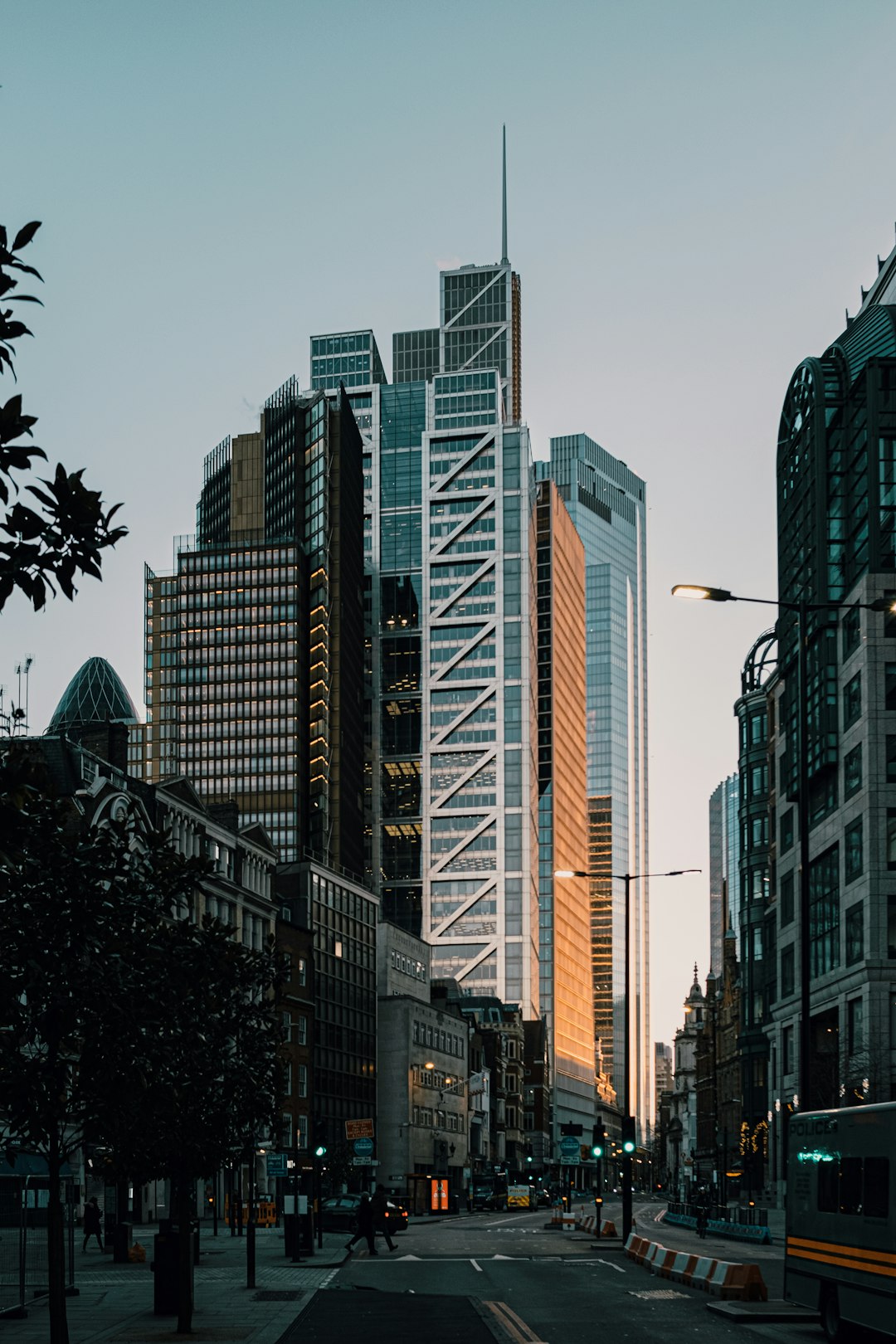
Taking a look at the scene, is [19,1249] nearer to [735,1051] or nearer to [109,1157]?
Result: [109,1157]

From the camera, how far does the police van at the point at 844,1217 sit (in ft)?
71.2

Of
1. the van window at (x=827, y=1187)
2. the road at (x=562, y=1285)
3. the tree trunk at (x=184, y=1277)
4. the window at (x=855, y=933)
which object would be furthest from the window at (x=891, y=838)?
the tree trunk at (x=184, y=1277)

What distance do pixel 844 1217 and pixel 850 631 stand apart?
6866cm

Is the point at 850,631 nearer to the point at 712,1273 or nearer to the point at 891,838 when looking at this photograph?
the point at 891,838

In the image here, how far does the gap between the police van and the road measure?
3.65 feet

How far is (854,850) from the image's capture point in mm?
87562

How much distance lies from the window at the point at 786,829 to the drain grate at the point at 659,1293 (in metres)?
71.7

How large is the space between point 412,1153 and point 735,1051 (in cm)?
3284

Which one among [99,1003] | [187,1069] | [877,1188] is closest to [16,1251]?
[187,1069]

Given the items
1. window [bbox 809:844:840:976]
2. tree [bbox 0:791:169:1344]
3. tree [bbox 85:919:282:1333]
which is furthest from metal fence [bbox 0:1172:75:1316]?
window [bbox 809:844:840:976]

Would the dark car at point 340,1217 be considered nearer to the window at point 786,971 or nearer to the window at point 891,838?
the window at point 891,838

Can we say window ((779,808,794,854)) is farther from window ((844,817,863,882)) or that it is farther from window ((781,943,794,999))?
window ((844,817,863,882))

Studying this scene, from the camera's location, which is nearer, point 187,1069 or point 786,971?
point 187,1069

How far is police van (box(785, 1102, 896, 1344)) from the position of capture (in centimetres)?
2169
